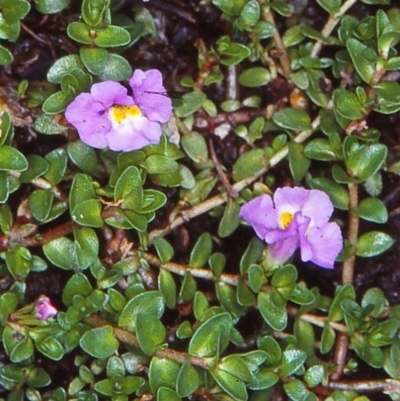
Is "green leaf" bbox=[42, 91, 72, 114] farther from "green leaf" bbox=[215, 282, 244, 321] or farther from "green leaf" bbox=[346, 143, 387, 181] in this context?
"green leaf" bbox=[346, 143, 387, 181]

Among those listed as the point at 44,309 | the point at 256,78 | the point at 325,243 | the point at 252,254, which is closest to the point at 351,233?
the point at 325,243

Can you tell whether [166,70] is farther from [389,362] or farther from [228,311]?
[389,362]

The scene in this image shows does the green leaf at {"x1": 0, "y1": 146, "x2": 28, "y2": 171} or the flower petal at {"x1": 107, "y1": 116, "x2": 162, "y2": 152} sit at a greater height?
the flower petal at {"x1": 107, "y1": 116, "x2": 162, "y2": 152}

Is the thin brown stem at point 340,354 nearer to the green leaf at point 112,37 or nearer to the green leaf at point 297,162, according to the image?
the green leaf at point 297,162

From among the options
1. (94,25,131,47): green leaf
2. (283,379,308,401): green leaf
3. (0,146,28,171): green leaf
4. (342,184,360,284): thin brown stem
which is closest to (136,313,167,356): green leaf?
(283,379,308,401): green leaf

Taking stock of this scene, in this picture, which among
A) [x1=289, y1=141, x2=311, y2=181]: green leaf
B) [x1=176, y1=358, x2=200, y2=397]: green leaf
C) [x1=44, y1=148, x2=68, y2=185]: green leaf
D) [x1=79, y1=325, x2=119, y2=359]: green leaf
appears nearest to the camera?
[x1=176, y1=358, x2=200, y2=397]: green leaf

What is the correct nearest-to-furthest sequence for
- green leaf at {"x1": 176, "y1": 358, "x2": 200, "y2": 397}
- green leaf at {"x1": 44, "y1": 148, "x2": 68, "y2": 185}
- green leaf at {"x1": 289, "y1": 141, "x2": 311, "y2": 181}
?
green leaf at {"x1": 176, "y1": 358, "x2": 200, "y2": 397} < green leaf at {"x1": 44, "y1": 148, "x2": 68, "y2": 185} < green leaf at {"x1": 289, "y1": 141, "x2": 311, "y2": 181}

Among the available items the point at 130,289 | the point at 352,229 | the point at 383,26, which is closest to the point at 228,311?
the point at 130,289
